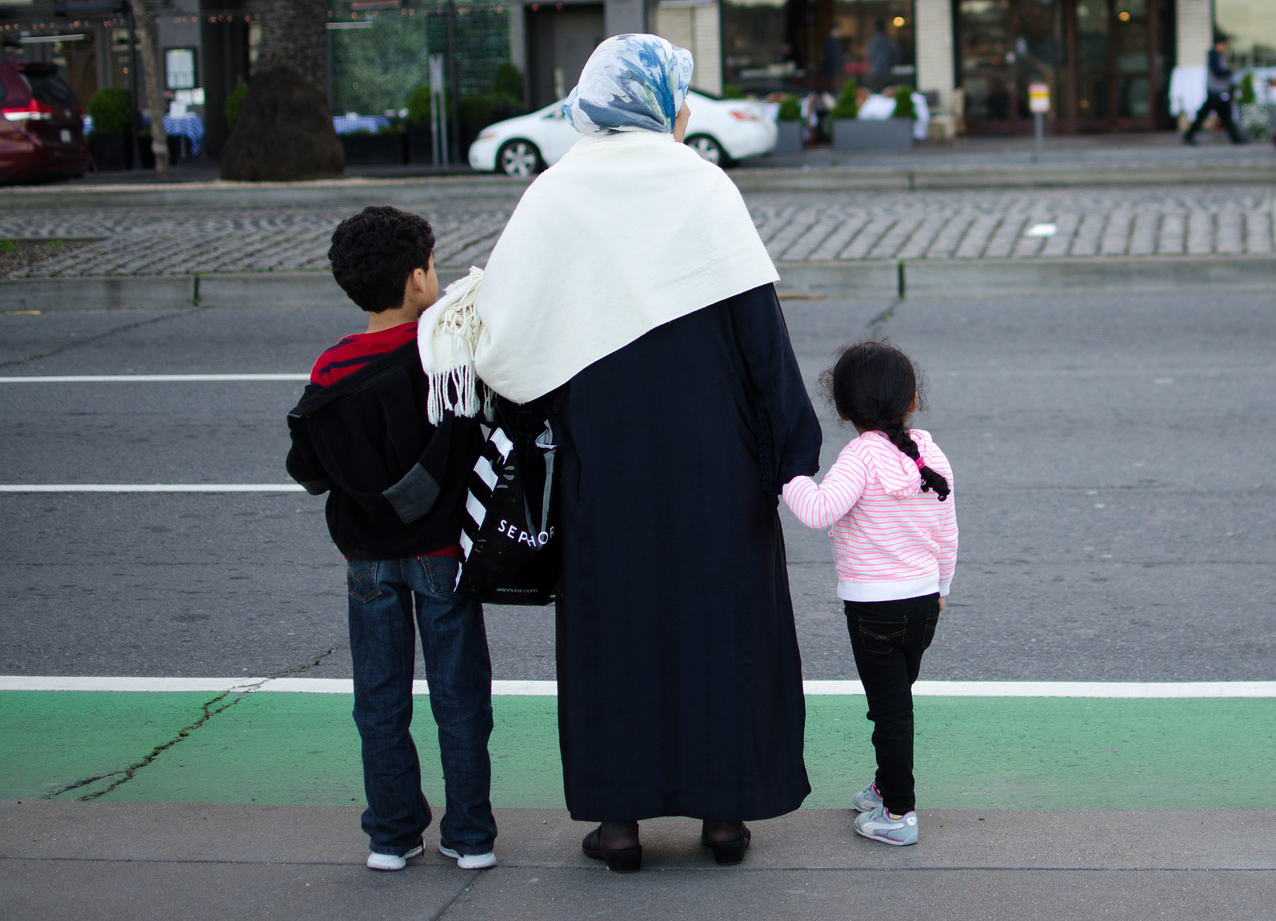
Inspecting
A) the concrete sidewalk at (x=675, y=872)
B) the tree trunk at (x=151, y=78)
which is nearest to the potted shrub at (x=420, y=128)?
the tree trunk at (x=151, y=78)

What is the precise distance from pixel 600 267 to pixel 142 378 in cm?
737

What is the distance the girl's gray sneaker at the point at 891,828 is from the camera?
11.2ft

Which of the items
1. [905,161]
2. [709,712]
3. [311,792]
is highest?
[905,161]

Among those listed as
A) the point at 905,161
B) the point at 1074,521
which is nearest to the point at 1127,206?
the point at 905,161

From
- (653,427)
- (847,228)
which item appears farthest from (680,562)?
(847,228)

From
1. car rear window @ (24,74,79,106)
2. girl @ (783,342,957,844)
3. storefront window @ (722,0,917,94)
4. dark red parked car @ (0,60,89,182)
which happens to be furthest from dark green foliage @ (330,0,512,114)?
girl @ (783,342,957,844)

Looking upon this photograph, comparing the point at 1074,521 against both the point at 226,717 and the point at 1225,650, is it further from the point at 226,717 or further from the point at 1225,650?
the point at 226,717

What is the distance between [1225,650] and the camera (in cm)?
489

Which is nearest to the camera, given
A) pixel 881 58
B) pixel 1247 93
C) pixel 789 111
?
pixel 1247 93

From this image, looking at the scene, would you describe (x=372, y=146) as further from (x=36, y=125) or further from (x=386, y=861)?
(x=386, y=861)

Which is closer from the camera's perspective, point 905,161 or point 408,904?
point 408,904

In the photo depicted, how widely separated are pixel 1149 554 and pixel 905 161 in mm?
17044

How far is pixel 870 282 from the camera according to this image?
1213 centimetres

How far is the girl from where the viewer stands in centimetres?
323
